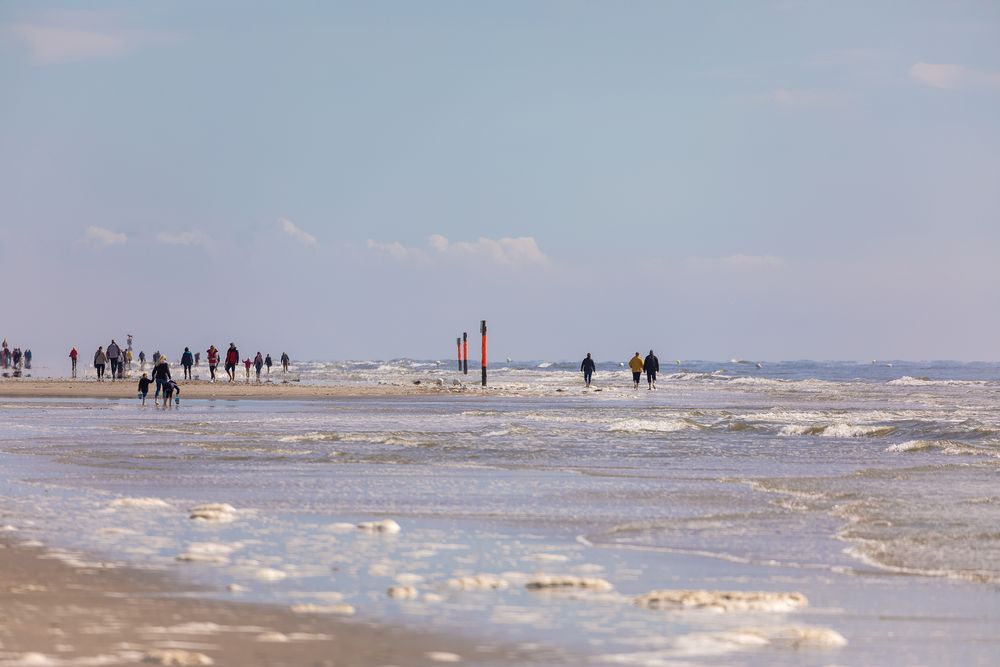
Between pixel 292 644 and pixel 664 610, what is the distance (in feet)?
7.07

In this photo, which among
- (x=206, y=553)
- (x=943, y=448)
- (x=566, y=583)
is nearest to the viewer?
(x=566, y=583)

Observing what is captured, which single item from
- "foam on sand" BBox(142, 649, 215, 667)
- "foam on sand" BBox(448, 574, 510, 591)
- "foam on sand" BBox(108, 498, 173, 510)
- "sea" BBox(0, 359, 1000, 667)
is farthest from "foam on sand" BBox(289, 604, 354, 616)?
"foam on sand" BBox(108, 498, 173, 510)

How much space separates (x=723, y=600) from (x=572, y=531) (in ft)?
11.1

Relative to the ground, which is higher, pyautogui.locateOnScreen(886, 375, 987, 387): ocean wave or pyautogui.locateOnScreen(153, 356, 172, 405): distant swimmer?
pyautogui.locateOnScreen(153, 356, 172, 405): distant swimmer

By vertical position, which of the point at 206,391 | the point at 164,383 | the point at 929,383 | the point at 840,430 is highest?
the point at 164,383

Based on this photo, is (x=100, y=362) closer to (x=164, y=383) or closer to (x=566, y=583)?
(x=164, y=383)

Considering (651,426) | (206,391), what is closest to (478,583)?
(651,426)

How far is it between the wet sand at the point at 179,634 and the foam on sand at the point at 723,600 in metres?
1.53

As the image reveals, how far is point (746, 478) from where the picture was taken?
1586 centimetres

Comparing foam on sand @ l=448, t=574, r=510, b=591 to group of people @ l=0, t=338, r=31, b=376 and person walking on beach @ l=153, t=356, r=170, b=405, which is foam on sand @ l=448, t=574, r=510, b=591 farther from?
group of people @ l=0, t=338, r=31, b=376

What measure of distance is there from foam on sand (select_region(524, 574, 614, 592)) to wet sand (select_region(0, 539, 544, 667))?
5.12 ft

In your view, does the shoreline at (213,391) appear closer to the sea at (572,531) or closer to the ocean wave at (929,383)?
the sea at (572,531)

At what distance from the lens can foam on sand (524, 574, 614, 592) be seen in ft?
25.8

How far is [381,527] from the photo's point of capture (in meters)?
10.5
